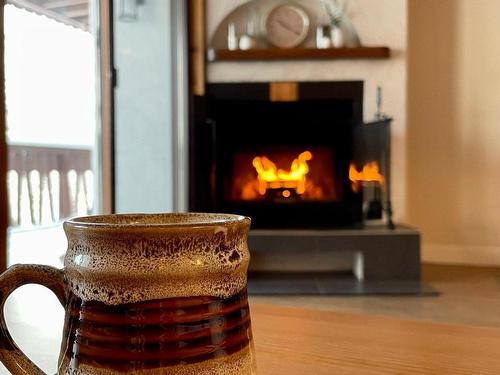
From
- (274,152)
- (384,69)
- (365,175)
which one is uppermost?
(384,69)

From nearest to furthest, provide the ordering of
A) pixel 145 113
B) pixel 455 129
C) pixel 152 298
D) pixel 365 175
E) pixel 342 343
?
→ pixel 152 298, pixel 342 343, pixel 365 175, pixel 145 113, pixel 455 129

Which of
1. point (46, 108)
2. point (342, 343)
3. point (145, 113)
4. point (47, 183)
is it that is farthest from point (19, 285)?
point (47, 183)

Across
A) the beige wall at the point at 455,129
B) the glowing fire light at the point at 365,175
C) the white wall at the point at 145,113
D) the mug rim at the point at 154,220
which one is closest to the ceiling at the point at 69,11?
the white wall at the point at 145,113

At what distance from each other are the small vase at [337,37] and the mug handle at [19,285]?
2712 millimetres

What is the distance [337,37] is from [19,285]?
273 centimetres

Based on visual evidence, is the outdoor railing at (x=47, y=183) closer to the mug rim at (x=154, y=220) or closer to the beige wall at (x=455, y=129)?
the beige wall at (x=455, y=129)

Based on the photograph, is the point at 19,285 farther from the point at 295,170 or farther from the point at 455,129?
the point at 455,129

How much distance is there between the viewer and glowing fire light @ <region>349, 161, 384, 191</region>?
2.74 m

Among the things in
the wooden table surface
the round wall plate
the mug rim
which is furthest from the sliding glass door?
the mug rim

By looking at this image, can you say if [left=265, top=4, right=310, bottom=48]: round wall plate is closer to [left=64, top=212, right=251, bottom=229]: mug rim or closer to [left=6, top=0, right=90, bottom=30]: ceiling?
[left=6, top=0, right=90, bottom=30]: ceiling

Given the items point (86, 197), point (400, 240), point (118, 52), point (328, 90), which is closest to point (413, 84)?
point (328, 90)

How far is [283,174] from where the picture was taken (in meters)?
2.80

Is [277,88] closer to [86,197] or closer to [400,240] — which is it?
[400,240]

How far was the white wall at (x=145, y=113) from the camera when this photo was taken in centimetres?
290
